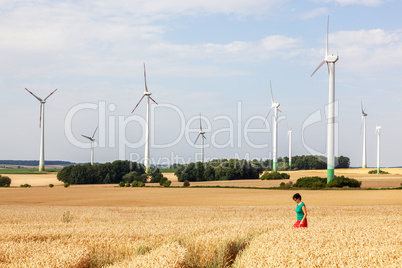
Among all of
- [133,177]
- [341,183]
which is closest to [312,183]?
[341,183]

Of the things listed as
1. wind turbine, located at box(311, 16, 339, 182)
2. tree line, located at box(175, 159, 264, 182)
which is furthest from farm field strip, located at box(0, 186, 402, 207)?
tree line, located at box(175, 159, 264, 182)

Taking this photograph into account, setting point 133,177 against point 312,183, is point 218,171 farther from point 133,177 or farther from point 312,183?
point 312,183

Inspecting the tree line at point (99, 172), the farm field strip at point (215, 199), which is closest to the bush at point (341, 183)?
the farm field strip at point (215, 199)

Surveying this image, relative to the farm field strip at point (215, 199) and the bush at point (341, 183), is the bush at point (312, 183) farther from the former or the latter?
the farm field strip at point (215, 199)

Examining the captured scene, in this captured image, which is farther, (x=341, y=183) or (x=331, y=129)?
(x=341, y=183)

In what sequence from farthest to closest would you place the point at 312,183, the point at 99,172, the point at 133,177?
the point at 99,172 < the point at 133,177 < the point at 312,183

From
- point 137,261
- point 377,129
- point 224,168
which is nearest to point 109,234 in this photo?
point 137,261

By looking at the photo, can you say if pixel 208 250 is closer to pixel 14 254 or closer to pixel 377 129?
pixel 14 254

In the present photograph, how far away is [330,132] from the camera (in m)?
81.3

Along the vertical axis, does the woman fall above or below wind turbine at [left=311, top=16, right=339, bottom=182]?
below

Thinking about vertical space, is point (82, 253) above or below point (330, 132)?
below

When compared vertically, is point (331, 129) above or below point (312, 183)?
above

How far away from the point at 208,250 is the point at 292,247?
2.05m

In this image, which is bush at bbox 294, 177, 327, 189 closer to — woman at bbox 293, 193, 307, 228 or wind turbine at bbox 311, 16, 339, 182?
wind turbine at bbox 311, 16, 339, 182
